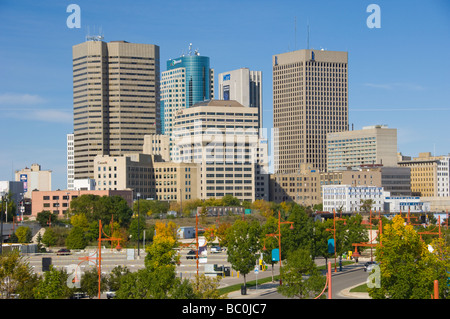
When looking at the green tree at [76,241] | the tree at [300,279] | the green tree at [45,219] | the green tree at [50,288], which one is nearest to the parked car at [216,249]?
the green tree at [76,241]

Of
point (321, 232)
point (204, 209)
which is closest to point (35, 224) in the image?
point (204, 209)

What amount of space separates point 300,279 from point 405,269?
1043cm

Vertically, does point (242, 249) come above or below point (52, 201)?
below

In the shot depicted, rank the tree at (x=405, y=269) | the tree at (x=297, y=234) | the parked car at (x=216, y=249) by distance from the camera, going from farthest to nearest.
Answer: the parked car at (x=216, y=249), the tree at (x=297, y=234), the tree at (x=405, y=269)

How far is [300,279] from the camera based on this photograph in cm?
4934

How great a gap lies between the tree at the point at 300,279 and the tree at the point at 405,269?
5.47m

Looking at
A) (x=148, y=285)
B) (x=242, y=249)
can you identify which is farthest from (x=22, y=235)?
(x=148, y=285)

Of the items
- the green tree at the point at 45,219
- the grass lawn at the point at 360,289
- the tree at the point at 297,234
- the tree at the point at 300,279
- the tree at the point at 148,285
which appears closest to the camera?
the tree at the point at 148,285

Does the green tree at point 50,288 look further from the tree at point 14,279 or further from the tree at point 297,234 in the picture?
the tree at point 297,234

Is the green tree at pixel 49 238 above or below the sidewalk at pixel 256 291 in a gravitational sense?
above

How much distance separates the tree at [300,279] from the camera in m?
47.3

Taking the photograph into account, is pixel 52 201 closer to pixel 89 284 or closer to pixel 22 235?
pixel 22 235
